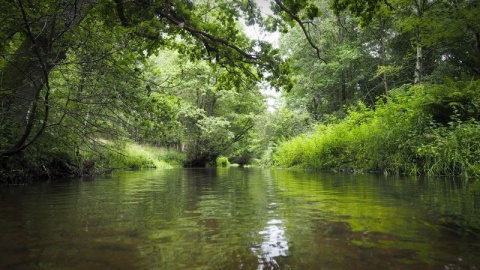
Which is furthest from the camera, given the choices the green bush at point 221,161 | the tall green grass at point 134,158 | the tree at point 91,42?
the green bush at point 221,161

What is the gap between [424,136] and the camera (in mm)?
7898

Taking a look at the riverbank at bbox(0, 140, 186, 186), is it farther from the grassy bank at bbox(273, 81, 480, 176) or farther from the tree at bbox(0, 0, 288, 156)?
the grassy bank at bbox(273, 81, 480, 176)

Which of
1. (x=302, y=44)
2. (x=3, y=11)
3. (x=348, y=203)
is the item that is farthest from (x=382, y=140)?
(x=302, y=44)

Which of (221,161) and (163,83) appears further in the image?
(221,161)

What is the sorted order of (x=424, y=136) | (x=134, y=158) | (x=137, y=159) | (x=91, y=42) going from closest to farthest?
(x=91, y=42) → (x=424, y=136) → (x=134, y=158) → (x=137, y=159)

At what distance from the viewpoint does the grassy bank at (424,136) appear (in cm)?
682

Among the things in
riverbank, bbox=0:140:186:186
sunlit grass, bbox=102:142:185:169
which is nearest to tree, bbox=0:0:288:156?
riverbank, bbox=0:140:186:186

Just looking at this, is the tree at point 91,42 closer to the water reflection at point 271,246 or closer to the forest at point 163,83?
the forest at point 163,83

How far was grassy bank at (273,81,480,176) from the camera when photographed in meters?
6.82

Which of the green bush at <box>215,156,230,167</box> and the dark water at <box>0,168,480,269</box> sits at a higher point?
the green bush at <box>215,156,230,167</box>

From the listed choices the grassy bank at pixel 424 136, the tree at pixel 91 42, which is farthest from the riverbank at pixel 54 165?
the grassy bank at pixel 424 136

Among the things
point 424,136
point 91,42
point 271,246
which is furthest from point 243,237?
point 424,136

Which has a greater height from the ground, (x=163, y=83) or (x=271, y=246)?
(x=163, y=83)

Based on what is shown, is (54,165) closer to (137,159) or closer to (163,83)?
(163,83)
